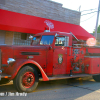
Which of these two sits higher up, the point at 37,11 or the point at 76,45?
the point at 37,11

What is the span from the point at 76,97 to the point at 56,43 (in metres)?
2.55

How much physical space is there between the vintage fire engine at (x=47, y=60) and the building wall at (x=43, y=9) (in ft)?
20.4

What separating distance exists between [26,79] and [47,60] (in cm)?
141

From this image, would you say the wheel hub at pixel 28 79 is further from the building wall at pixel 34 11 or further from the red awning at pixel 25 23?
the building wall at pixel 34 11

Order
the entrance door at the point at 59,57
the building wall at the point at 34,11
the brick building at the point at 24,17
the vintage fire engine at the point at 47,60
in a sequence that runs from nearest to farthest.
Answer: the vintage fire engine at the point at 47,60, the entrance door at the point at 59,57, the brick building at the point at 24,17, the building wall at the point at 34,11

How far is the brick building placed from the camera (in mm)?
11992

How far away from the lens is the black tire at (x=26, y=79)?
572 centimetres

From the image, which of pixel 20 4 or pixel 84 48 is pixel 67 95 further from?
pixel 20 4

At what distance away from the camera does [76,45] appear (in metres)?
7.78

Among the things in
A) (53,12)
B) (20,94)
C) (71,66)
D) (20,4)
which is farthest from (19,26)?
(20,94)

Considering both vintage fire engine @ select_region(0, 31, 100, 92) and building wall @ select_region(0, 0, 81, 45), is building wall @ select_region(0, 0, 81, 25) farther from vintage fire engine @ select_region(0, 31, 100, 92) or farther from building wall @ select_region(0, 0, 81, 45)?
vintage fire engine @ select_region(0, 31, 100, 92)

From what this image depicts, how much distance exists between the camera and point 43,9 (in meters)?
15.0

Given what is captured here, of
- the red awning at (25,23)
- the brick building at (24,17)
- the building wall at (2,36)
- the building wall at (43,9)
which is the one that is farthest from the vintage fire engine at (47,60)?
the building wall at (43,9)

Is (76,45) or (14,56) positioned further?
(76,45)
